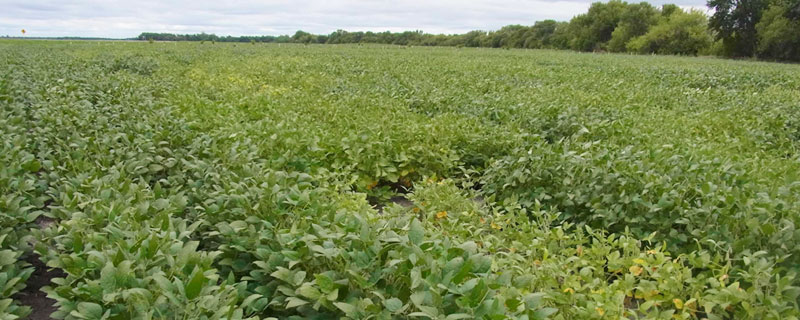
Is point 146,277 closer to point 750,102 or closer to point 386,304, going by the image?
point 386,304

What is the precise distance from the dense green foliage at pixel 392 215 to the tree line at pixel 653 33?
128 feet

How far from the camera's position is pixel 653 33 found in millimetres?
54562

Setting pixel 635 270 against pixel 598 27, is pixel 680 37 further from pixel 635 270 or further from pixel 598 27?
pixel 635 270

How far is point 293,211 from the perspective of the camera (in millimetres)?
3023

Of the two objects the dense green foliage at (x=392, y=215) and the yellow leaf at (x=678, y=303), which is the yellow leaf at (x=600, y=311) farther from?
the yellow leaf at (x=678, y=303)

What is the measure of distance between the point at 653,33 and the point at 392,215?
59.6 metres

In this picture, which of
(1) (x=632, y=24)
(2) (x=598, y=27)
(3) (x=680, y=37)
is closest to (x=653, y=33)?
(3) (x=680, y=37)

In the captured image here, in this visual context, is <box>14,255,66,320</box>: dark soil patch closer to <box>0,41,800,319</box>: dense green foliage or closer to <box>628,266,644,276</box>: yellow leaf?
<box>0,41,800,319</box>: dense green foliage

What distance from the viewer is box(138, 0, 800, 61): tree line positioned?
38406 millimetres

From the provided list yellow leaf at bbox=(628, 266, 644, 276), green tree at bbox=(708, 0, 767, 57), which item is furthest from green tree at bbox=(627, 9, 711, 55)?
yellow leaf at bbox=(628, 266, 644, 276)

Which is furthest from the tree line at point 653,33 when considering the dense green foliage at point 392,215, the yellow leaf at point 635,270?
the yellow leaf at point 635,270

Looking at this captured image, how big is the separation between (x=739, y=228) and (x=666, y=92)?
29.7 ft

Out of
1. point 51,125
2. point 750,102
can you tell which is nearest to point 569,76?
point 750,102

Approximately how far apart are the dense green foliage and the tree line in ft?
128
